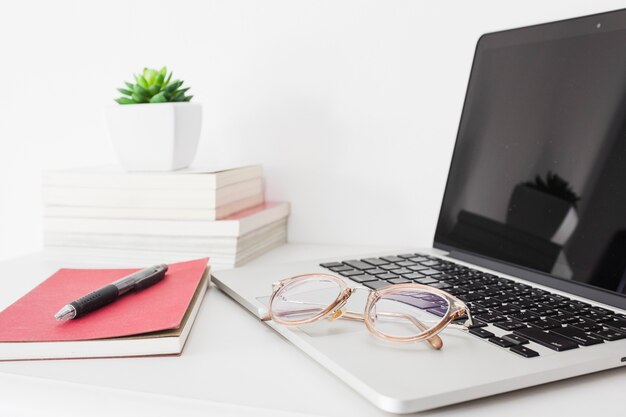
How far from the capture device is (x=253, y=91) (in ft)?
3.65

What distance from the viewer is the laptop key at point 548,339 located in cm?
46

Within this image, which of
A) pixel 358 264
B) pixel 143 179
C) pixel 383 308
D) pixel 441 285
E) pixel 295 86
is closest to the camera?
pixel 383 308

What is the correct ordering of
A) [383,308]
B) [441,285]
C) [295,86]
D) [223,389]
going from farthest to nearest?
[295,86] < [441,285] < [383,308] < [223,389]

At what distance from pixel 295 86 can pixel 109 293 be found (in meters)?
0.59

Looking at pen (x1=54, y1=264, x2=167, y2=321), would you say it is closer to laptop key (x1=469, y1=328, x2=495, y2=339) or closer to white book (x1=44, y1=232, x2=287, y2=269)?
white book (x1=44, y1=232, x2=287, y2=269)

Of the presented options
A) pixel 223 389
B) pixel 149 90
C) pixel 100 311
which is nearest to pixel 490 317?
pixel 223 389

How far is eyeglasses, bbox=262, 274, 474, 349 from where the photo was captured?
0.49 metres

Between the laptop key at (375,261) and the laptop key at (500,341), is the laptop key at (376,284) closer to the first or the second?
the laptop key at (375,261)

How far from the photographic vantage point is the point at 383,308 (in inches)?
21.4

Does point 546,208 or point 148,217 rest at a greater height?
point 546,208

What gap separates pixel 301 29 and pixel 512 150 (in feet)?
1.46

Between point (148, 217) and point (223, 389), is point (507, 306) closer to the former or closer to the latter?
point (223, 389)

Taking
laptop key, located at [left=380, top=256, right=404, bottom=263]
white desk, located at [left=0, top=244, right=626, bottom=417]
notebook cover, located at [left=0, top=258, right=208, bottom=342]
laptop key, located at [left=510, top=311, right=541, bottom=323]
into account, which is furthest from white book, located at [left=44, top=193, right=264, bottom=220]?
laptop key, located at [left=510, top=311, right=541, bottom=323]

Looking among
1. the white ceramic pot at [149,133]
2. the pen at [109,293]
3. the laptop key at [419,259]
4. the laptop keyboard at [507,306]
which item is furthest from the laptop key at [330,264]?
the white ceramic pot at [149,133]
